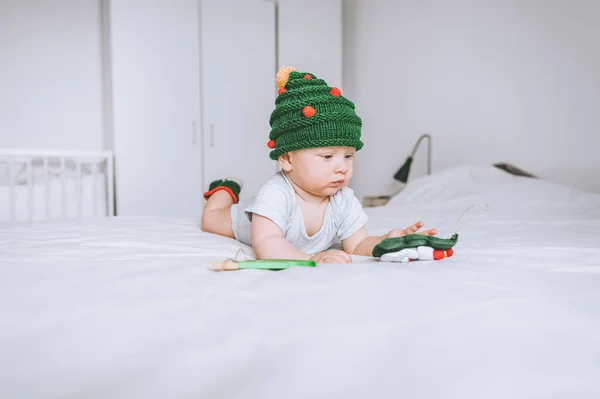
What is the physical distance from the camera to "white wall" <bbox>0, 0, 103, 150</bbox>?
2836 mm

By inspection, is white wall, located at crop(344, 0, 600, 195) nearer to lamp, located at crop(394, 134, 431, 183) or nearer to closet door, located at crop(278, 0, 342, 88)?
lamp, located at crop(394, 134, 431, 183)

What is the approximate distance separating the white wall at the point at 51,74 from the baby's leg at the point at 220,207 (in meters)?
1.96

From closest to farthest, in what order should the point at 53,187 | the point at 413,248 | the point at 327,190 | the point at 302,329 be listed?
the point at 302,329
the point at 413,248
the point at 327,190
the point at 53,187

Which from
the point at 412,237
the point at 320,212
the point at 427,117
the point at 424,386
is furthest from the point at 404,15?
the point at 424,386

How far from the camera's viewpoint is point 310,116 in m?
0.92

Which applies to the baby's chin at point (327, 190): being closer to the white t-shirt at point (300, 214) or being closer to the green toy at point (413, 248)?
the white t-shirt at point (300, 214)

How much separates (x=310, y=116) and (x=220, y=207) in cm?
50

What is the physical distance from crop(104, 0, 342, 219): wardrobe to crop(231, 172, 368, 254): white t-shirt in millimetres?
1817

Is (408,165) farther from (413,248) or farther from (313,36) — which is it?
(413,248)

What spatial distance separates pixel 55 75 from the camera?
2939mm

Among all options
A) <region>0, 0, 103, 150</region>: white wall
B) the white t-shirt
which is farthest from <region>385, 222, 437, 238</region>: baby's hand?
<region>0, 0, 103, 150</region>: white wall

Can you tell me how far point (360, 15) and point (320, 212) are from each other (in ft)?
8.93

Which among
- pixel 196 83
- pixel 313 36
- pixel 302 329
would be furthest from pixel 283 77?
pixel 313 36

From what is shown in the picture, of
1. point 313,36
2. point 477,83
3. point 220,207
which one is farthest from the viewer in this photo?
point 313,36
